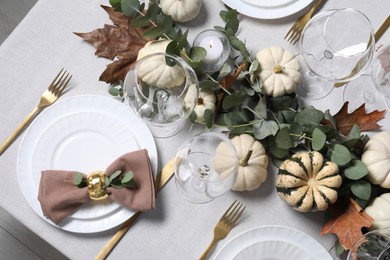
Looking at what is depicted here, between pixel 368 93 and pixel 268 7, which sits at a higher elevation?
pixel 268 7

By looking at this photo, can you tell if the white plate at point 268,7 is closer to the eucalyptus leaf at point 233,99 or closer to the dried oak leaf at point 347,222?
the eucalyptus leaf at point 233,99

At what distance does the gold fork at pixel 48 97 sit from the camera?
3.17ft

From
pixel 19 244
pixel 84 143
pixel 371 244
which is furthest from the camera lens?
pixel 19 244

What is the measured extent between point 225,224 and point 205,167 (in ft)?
0.38

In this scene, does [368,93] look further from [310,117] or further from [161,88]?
[161,88]

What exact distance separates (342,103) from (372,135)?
8 centimetres

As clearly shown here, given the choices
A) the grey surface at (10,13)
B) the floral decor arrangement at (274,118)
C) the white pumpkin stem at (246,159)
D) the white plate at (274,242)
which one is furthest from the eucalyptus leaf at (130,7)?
the grey surface at (10,13)

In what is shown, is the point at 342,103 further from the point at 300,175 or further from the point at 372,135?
the point at 300,175

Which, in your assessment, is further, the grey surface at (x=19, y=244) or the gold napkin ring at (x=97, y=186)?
the grey surface at (x=19, y=244)

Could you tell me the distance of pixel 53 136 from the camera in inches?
37.8

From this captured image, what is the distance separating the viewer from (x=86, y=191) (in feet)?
3.02

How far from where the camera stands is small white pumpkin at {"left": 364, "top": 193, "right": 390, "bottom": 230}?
90 cm

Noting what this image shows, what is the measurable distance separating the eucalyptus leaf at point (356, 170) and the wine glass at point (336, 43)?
0.15 m

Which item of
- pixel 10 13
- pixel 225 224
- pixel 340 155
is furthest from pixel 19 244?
pixel 340 155
